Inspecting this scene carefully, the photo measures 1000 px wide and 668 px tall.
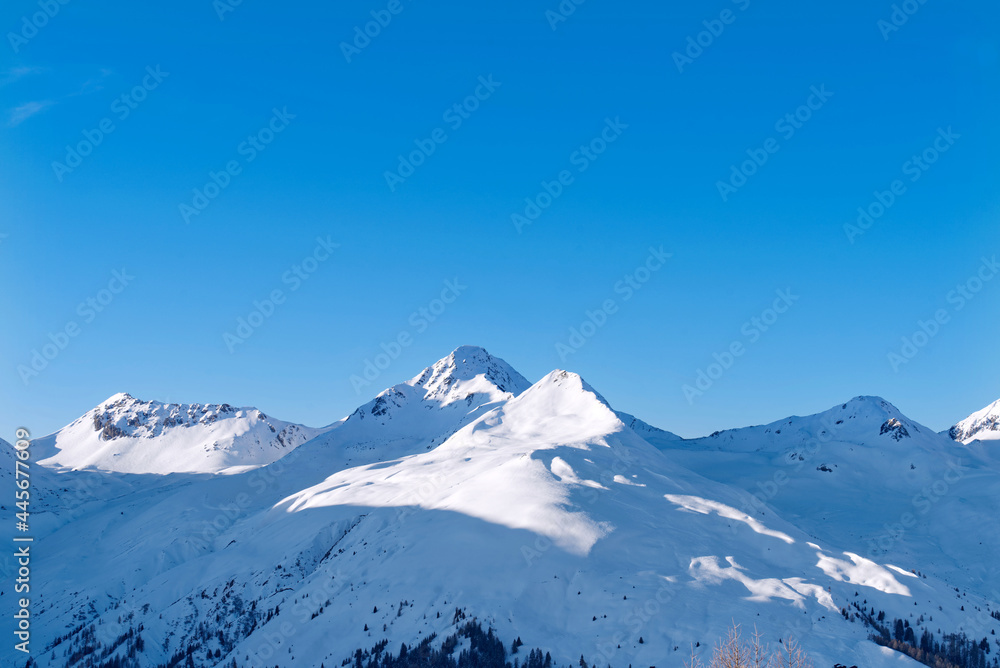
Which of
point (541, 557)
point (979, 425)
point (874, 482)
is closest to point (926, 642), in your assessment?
point (541, 557)

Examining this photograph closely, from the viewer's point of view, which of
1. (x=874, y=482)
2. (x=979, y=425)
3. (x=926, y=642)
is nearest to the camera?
(x=926, y=642)

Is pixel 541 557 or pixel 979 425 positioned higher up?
pixel 979 425

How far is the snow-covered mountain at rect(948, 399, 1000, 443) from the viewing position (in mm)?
158000

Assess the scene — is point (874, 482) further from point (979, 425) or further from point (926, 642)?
point (979, 425)

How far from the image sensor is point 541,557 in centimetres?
5209

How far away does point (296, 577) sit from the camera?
62.2 metres

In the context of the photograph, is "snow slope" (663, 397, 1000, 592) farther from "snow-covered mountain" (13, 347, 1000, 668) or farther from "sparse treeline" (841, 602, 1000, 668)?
"sparse treeline" (841, 602, 1000, 668)

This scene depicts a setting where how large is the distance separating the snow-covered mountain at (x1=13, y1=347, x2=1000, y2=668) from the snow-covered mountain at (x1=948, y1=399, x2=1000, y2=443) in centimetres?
5246

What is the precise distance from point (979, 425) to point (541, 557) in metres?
160

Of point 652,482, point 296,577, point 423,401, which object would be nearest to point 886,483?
point 652,482

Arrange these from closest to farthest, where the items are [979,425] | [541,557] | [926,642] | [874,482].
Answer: [926,642]
[541,557]
[874,482]
[979,425]

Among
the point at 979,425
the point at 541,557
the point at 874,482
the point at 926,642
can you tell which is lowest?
the point at 926,642

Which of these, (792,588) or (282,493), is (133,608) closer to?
(282,493)

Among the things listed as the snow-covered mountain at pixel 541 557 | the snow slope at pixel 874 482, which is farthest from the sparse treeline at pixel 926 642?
the snow slope at pixel 874 482
